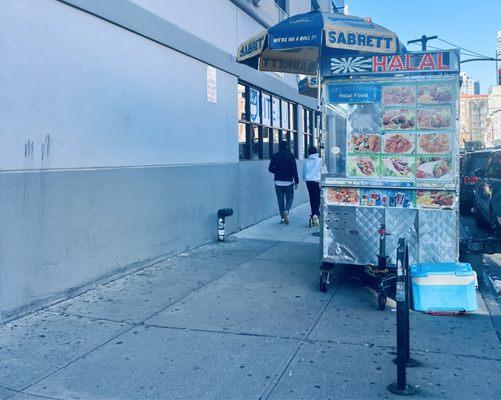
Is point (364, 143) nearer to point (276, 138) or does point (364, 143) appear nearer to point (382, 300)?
point (382, 300)

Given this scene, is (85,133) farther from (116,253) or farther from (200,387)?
(200,387)

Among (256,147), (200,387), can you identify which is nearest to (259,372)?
(200,387)

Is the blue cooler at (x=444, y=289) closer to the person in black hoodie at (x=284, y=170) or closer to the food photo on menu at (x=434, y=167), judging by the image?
the food photo on menu at (x=434, y=167)

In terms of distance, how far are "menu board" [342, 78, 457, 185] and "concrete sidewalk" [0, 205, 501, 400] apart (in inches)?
61.1

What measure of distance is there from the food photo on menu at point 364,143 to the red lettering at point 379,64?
0.75m

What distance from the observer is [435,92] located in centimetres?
586

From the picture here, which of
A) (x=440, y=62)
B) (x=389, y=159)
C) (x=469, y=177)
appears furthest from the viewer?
(x=469, y=177)

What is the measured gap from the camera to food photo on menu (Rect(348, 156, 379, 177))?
6094 mm

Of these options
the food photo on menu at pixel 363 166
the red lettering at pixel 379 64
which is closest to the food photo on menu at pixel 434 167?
the food photo on menu at pixel 363 166

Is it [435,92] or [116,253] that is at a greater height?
[435,92]

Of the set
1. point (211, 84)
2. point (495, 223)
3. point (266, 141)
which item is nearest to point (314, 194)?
point (266, 141)

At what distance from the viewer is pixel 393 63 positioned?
5863 millimetres

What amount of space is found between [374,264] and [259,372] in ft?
8.05

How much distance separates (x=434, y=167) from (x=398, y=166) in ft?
1.31
